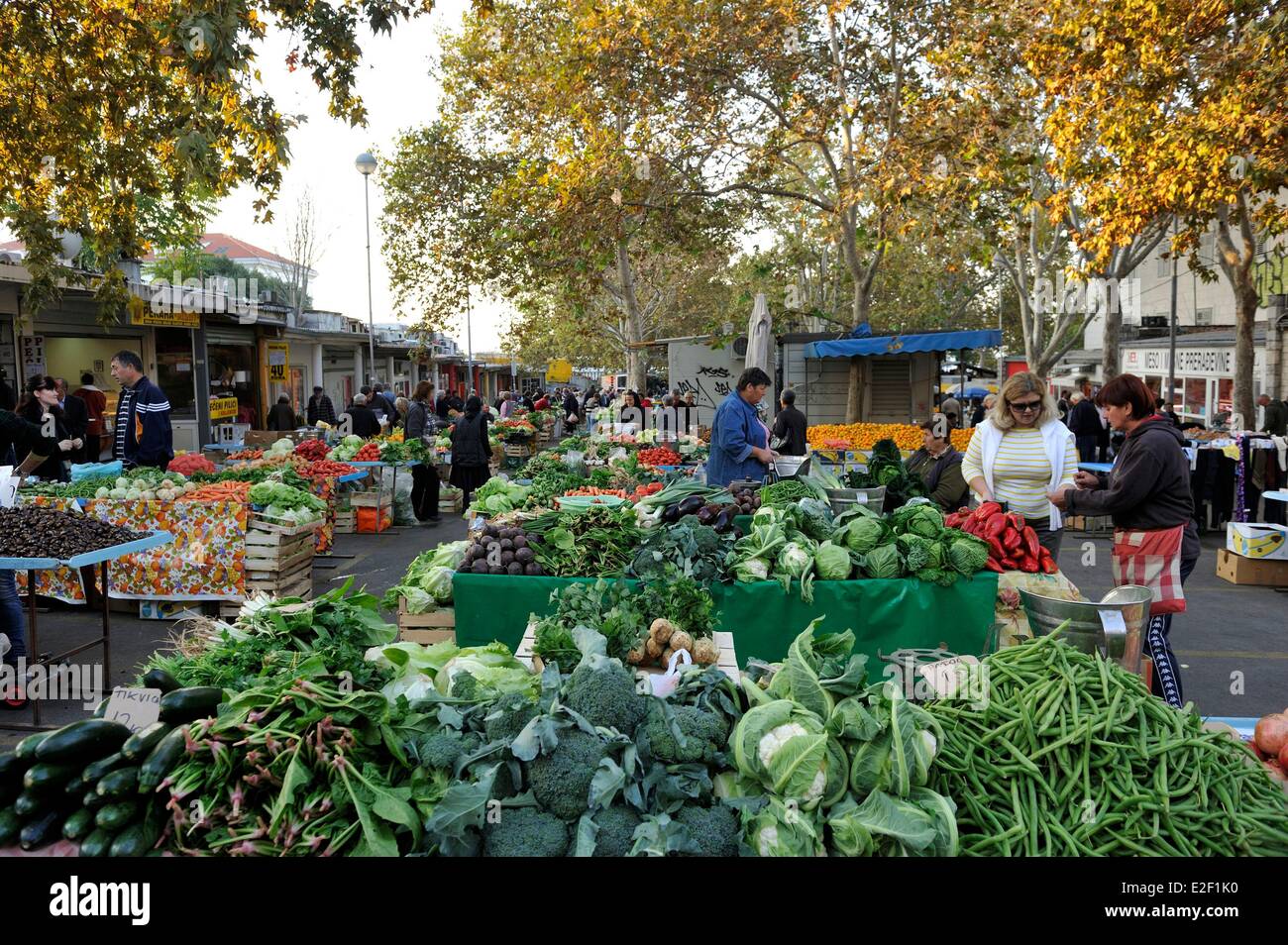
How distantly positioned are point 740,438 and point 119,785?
232 inches

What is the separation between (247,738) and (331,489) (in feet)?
32.3

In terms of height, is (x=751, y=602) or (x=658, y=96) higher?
(x=658, y=96)

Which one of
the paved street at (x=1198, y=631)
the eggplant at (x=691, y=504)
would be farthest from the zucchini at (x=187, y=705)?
the eggplant at (x=691, y=504)

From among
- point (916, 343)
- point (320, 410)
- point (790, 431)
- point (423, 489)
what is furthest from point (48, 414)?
point (916, 343)

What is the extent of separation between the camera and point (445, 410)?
26.5 m

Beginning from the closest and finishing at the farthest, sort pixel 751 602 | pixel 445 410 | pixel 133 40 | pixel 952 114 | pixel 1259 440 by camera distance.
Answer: pixel 751 602 < pixel 133 40 < pixel 1259 440 < pixel 952 114 < pixel 445 410

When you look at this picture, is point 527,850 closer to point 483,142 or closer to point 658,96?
point 658,96

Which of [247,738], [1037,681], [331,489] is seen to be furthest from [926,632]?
[331,489]

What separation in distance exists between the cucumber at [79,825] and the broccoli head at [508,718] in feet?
3.51

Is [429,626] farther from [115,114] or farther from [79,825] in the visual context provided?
[115,114]

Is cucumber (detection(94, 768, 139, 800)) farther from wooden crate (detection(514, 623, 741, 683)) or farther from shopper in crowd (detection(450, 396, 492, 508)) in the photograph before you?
shopper in crowd (detection(450, 396, 492, 508))

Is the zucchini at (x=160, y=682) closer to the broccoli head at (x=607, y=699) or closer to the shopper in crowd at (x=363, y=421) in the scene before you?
the broccoli head at (x=607, y=699)

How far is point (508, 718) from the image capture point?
2580 mm

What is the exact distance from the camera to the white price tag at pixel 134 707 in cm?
270
